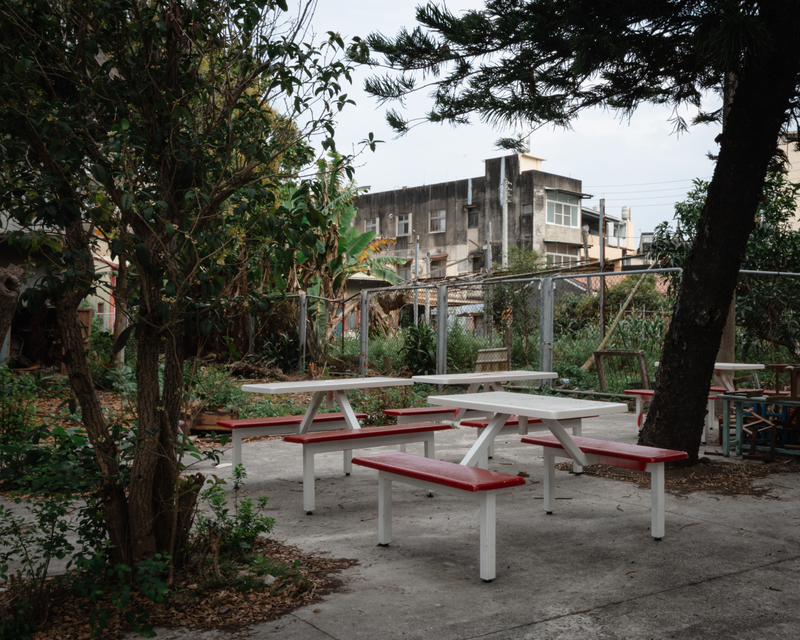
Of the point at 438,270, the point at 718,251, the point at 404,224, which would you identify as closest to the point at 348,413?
the point at 718,251

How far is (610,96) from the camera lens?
6.50m

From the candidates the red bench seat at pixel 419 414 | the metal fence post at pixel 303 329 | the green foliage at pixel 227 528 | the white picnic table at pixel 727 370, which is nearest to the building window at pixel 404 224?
the metal fence post at pixel 303 329

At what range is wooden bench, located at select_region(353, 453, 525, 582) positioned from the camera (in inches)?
152

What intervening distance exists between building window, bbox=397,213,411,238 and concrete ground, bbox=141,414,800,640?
4028 centimetres

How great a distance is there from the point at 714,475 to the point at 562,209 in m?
36.5

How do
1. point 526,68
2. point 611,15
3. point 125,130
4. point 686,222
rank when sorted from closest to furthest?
point 125,130
point 611,15
point 526,68
point 686,222

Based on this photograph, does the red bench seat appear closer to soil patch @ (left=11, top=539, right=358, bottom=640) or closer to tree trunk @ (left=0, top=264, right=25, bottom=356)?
soil patch @ (left=11, top=539, right=358, bottom=640)

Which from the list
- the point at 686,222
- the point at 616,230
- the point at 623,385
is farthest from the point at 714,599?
the point at 616,230

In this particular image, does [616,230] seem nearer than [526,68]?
No

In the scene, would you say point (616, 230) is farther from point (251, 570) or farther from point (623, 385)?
point (251, 570)

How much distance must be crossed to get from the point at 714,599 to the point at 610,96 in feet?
15.0

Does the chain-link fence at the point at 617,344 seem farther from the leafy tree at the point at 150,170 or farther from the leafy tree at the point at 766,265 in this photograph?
the leafy tree at the point at 150,170

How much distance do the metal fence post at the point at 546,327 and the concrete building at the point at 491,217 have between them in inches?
985

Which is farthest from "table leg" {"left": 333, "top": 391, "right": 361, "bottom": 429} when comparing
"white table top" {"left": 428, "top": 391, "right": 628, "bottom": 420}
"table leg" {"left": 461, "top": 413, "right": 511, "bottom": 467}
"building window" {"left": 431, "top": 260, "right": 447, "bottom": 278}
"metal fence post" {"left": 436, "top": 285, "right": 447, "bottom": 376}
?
"building window" {"left": 431, "top": 260, "right": 447, "bottom": 278}
